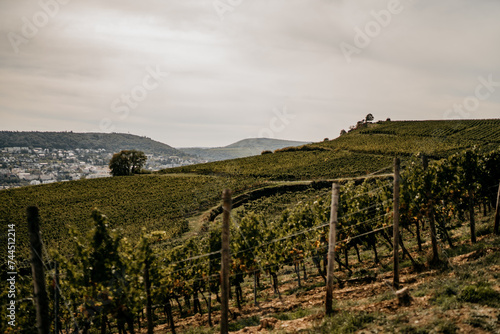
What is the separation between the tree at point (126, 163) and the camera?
3716 inches

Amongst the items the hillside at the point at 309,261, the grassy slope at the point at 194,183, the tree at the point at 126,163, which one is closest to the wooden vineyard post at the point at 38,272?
the hillside at the point at 309,261

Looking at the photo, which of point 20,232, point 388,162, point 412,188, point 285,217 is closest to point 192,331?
point 285,217

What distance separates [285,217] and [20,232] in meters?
42.8

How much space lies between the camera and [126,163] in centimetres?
9575

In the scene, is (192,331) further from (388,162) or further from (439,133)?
(439,133)

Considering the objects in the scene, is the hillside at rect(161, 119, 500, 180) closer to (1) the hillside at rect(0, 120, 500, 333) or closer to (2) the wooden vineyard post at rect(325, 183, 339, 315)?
(1) the hillside at rect(0, 120, 500, 333)

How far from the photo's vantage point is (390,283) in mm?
13734

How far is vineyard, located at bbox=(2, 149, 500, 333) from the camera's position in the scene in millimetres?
11766

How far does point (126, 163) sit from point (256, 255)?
87.2 m

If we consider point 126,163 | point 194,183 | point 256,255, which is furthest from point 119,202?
point 256,255

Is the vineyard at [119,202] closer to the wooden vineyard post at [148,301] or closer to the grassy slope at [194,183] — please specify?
the grassy slope at [194,183]

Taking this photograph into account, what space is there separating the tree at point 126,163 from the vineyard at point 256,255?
77726mm

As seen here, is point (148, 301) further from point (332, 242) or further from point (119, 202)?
point (119, 202)

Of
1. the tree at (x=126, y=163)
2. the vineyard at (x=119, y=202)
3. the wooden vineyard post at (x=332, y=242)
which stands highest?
the tree at (x=126, y=163)
